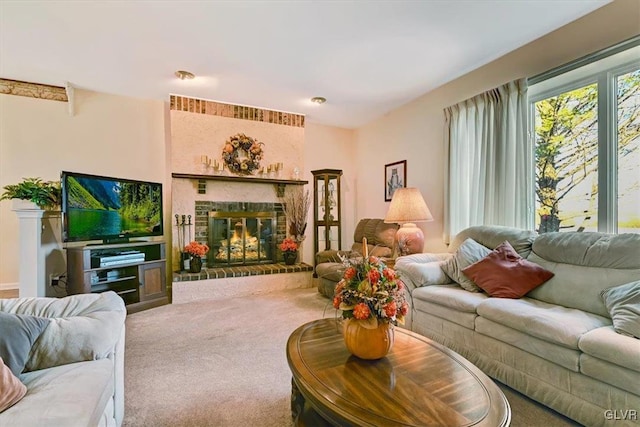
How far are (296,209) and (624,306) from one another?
3964 millimetres

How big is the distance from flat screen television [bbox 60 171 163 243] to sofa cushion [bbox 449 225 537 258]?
370 centimetres

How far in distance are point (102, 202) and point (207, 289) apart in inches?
63.8

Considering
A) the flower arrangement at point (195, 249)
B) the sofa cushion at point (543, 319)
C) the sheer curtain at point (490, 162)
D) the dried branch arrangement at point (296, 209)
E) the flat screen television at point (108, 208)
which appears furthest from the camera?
the dried branch arrangement at point (296, 209)

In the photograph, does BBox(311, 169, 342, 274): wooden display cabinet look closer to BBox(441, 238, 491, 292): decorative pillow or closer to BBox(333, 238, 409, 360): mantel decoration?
BBox(441, 238, 491, 292): decorative pillow

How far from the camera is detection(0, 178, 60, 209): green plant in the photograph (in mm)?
3027

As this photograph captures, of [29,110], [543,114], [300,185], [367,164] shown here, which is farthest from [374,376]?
Answer: [29,110]

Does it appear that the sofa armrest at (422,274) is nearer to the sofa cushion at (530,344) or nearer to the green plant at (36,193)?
the sofa cushion at (530,344)

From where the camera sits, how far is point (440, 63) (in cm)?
321

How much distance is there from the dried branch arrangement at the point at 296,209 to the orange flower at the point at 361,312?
3512 millimetres

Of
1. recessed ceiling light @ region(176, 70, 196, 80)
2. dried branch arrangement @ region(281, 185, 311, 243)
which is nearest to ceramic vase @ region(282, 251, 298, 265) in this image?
dried branch arrangement @ region(281, 185, 311, 243)

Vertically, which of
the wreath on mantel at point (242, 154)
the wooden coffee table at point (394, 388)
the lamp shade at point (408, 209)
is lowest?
the wooden coffee table at point (394, 388)

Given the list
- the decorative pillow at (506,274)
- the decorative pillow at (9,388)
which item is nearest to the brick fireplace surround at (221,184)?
the decorative pillow at (506,274)

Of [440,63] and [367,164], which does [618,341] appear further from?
[367,164]

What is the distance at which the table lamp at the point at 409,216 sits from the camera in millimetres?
3387
